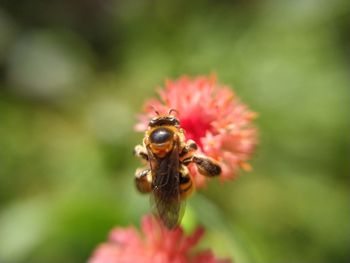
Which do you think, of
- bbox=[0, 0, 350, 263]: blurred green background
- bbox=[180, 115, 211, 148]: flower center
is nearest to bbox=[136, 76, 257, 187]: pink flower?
bbox=[180, 115, 211, 148]: flower center

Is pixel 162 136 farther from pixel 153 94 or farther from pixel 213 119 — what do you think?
pixel 153 94

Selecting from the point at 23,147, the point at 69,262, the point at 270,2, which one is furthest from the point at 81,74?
the point at 69,262

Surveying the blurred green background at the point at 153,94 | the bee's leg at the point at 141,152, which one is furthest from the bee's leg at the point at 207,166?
the blurred green background at the point at 153,94

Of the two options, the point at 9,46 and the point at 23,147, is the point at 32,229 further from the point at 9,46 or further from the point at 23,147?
the point at 9,46

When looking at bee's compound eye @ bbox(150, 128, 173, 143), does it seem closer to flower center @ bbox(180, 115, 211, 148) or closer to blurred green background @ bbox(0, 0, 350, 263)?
flower center @ bbox(180, 115, 211, 148)

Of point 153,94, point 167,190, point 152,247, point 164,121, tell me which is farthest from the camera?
point 153,94

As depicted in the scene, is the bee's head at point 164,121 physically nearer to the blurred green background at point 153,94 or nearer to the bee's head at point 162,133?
the bee's head at point 162,133

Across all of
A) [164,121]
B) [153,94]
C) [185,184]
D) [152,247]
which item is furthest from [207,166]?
[153,94]
